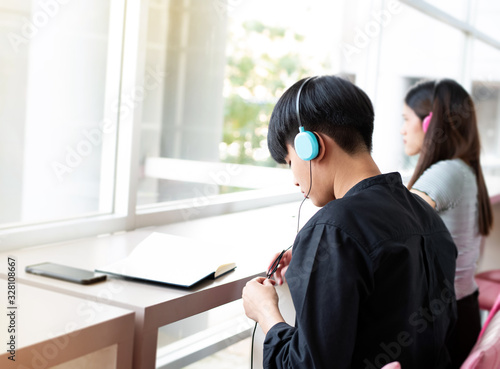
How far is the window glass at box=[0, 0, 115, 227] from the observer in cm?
150

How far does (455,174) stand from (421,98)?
1.00ft

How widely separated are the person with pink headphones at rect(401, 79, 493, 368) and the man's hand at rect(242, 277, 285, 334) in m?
0.84

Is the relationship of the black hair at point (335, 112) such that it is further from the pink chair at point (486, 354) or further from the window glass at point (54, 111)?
the window glass at point (54, 111)

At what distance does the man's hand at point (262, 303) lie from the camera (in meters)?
1.03

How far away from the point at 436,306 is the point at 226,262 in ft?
1.54

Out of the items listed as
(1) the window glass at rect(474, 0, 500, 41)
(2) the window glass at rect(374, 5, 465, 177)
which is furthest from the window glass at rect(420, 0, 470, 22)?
(1) the window glass at rect(474, 0, 500, 41)

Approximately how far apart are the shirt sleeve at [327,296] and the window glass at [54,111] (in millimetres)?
948

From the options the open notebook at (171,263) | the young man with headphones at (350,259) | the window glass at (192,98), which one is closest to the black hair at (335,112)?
the young man with headphones at (350,259)

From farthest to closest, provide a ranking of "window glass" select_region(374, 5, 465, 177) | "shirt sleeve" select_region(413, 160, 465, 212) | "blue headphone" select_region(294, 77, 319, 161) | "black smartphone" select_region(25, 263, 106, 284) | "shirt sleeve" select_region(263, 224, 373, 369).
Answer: "window glass" select_region(374, 5, 465, 177) < "shirt sleeve" select_region(413, 160, 465, 212) < "black smartphone" select_region(25, 263, 106, 284) < "blue headphone" select_region(294, 77, 319, 161) < "shirt sleeve" select_region(263, 224, 373, 369)

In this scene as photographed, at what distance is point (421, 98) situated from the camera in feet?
6.32

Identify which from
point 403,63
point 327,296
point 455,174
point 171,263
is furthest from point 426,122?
point 403,63

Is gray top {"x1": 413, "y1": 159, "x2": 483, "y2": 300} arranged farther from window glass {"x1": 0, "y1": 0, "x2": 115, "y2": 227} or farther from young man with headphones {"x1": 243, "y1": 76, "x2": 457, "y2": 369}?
window glass {"x1": 0, "y1": 0, "x2": 115, "y2": 227}

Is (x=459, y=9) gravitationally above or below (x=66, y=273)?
above

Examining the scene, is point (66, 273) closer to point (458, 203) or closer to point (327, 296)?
point (327, 296)
